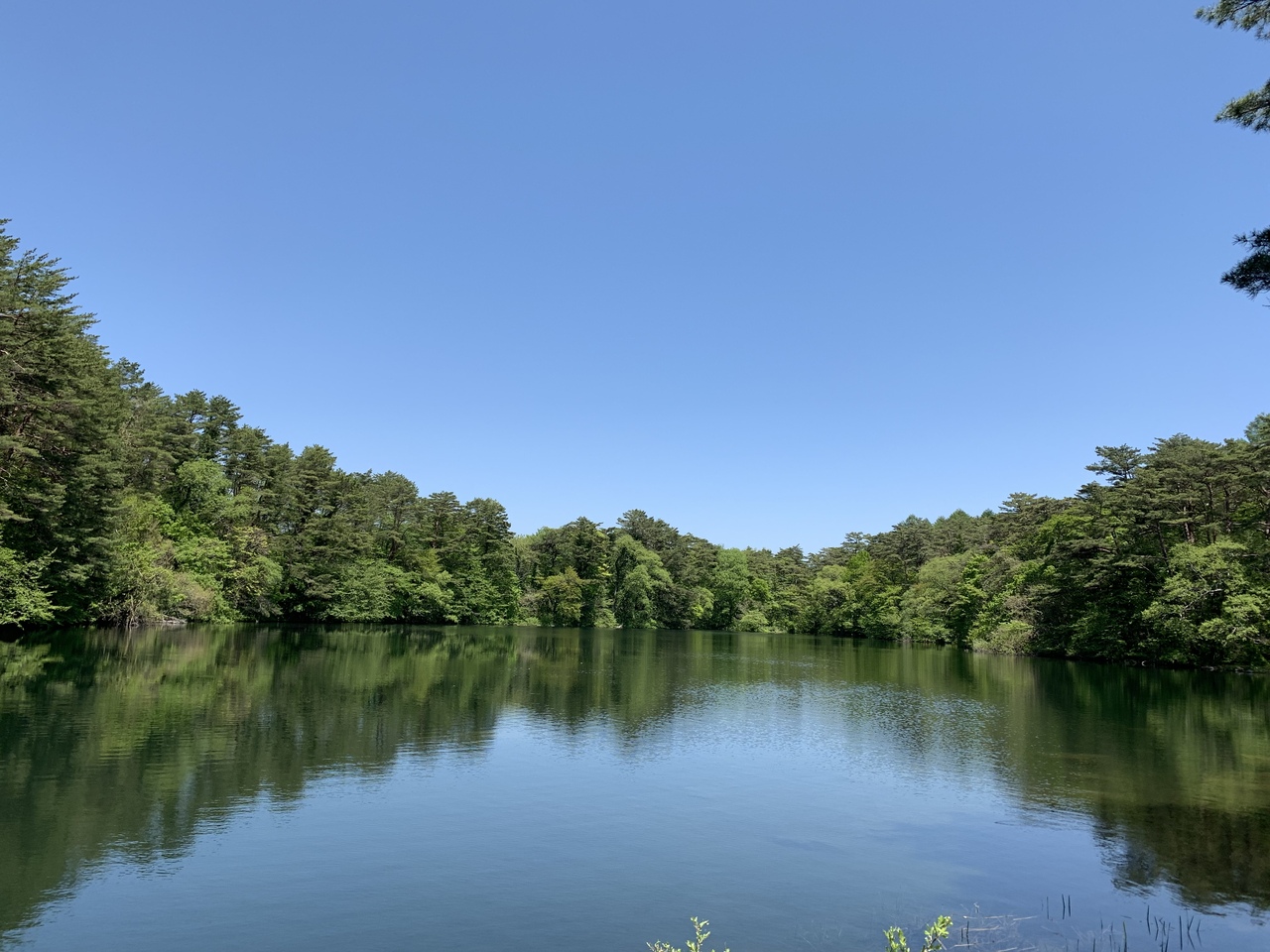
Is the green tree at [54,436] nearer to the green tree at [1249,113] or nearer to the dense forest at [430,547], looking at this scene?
the dense forest at [430,547]

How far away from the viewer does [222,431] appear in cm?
6712

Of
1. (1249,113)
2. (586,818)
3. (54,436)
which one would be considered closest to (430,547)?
(54,436)

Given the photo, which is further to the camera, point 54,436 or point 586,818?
point 54,436

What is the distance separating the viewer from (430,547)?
88.6 m

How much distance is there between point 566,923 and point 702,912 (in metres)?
1.94

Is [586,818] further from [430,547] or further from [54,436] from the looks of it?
[430,547]

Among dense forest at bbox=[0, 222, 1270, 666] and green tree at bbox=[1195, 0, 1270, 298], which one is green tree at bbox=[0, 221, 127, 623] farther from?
green tree at bbox=[1195, 0, 1270, 298]

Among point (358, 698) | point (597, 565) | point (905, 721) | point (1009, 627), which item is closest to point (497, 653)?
point (358, 698)

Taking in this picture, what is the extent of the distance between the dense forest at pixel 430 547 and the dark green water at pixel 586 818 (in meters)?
13.7

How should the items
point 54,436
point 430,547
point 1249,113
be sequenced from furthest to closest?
point 430,547
point 54,436
point 1249,113

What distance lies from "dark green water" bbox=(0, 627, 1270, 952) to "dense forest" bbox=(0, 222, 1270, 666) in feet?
44.9

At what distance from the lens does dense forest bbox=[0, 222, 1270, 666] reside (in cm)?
3822

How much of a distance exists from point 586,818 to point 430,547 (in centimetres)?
7726

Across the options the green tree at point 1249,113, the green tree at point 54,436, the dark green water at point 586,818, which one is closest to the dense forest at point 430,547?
the green tree at point 54,436
